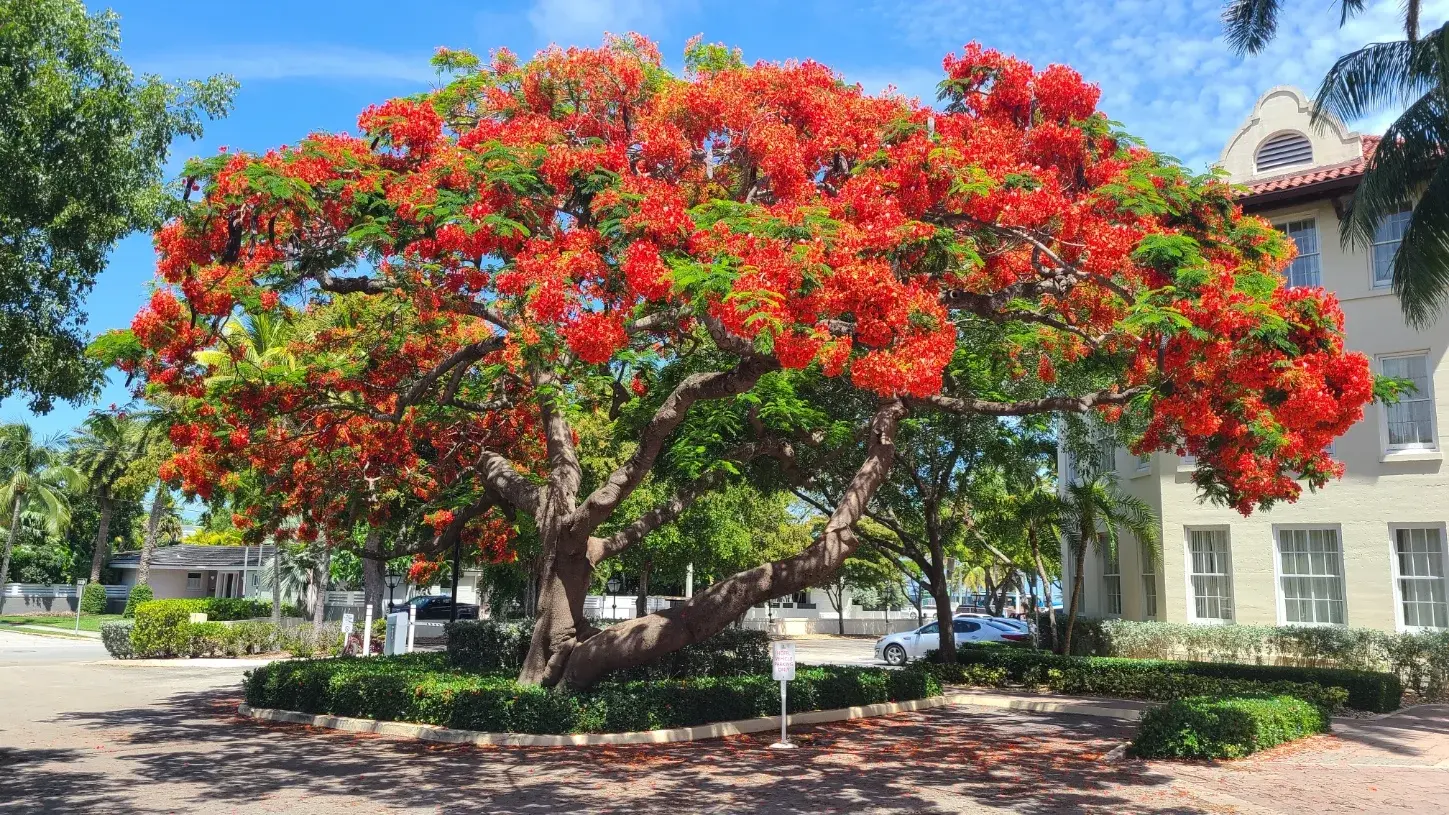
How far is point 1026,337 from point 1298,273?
9.74m

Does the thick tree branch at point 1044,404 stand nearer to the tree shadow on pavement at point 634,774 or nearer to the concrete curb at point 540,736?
the tree shadow on pavement at point 634,774

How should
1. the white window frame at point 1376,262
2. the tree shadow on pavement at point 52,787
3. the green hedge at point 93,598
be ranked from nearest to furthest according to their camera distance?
the tree shadow on pavement at point 52,787 < the white window frame at point 1376,262 < the green hedge at point 93,598

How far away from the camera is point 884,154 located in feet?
37.3

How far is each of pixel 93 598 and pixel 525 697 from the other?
48.7 metres

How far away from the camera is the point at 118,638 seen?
2591 centimetres

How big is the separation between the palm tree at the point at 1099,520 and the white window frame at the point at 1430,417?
4356mm

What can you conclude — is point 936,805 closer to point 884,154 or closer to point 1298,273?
point 884,154

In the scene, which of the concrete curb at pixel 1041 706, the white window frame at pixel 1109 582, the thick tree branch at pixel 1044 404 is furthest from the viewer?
the white window frame at pixel 1109 582

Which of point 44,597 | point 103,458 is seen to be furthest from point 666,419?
point 44,597

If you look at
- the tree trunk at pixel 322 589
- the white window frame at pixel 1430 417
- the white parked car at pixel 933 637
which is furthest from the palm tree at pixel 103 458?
the white window frame at pixel 1430 417

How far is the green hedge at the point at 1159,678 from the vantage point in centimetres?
1563

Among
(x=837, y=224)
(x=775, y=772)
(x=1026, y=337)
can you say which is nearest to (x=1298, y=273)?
(x=1026, y=337)

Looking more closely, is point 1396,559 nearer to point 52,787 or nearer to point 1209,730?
point 1209,730

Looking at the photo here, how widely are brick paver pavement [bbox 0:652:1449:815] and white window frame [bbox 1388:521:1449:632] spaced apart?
5166 mm
